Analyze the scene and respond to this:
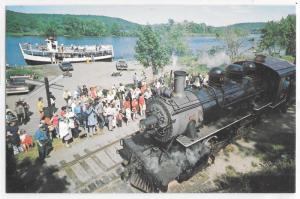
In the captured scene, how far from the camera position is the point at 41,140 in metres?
7.75

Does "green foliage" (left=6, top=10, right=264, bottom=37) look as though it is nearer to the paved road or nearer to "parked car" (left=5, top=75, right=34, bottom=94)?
"parked car" (left=5, top=75, right=34, bottom=94)

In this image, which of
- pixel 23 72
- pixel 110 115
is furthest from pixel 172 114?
pixel 23 72

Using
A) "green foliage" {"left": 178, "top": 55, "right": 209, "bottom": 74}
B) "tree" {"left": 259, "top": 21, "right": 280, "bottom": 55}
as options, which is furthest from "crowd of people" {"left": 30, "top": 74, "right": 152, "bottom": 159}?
"green foliage" {"left": 178, "top": 55, "right": 209, "bottom": 74}

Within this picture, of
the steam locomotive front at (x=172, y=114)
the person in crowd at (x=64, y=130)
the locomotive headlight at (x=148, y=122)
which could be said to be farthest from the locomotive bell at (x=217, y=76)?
the person in crowd at (x=64, y=130)

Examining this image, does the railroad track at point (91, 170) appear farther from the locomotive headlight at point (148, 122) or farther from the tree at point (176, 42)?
the tree at point (176, 42)

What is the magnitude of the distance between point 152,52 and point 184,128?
821 centimetres

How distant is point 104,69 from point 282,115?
38.0 ft

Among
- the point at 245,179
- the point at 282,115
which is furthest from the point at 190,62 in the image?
the point at 245,179

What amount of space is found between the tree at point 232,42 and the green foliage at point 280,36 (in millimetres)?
1433

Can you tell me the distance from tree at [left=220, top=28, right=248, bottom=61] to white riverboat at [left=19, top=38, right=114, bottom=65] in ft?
25.0

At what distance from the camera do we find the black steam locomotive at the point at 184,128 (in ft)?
21.6

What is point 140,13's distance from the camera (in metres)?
8.62

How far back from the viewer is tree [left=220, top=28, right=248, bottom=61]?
14.1 meters
